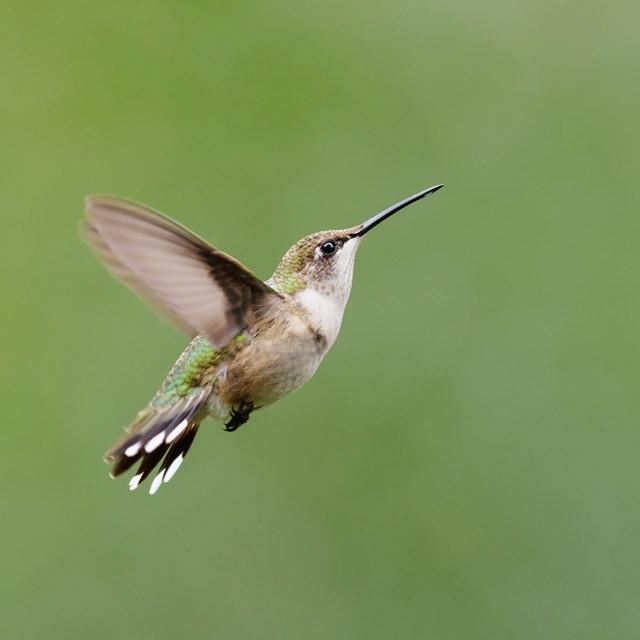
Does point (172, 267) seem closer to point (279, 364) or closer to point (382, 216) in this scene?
point (279, 364)

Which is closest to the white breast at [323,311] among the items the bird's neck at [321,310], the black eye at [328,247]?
the bird's neck at [321,310]

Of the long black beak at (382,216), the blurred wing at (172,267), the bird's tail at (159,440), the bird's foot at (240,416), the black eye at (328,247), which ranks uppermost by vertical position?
the blurred wing at (172,267)

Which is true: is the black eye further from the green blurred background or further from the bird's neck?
the green blurred background

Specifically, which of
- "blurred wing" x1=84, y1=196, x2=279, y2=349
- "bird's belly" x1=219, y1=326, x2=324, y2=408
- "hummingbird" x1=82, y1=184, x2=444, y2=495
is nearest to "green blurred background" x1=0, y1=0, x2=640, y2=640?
"hummingbird" x1=82, y1=184, x2=444, y2=495

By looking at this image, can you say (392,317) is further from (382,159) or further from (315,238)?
(315,238)

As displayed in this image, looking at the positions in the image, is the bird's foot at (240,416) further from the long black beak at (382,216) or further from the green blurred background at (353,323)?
the green blurred background at (353,323)

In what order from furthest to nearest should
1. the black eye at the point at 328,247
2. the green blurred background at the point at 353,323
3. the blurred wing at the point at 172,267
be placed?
the green blurred background at the point at 353,323 → the black eye at the point at 328,247 → the blurred wing at the point at 172,267

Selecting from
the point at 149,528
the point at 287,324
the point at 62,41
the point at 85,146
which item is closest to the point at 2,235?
the point at 85,146
